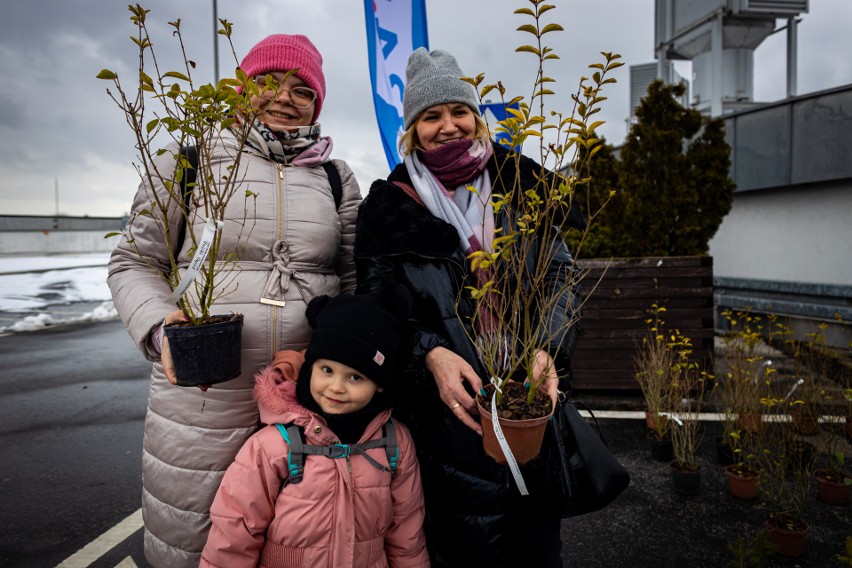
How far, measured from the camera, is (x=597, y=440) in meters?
1.69

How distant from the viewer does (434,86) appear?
186cm

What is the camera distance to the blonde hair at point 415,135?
1.94 meters

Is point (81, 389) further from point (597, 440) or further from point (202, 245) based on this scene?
point (597, 440)

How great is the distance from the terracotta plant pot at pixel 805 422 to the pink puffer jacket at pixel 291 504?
3.88 meters

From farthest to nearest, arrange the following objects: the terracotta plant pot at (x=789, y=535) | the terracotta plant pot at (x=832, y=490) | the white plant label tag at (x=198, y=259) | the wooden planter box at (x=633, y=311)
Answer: the wooden planter box at (x=633, y=311)
the terracotta plant pot at (x=832, y=490)
the terracotta plant pot at (x=789, y=535)
the white plant label tag at (x=198, y=259)

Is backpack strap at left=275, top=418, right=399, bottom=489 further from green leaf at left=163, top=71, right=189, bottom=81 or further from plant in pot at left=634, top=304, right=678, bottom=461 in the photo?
plant in pot at left=634, top=304, right=678, bottom=461

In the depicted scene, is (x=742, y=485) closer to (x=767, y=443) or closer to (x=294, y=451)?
(x=767, y=443)

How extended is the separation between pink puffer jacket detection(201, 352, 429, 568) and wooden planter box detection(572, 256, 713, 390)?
→ 13.9 ft

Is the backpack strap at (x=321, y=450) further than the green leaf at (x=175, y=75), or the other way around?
the backpack strap at (x=321, y=450)

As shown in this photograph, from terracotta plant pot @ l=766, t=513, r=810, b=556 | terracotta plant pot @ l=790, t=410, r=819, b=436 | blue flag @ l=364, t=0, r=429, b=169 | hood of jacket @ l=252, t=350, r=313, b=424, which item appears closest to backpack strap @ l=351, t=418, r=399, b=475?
hood of jacket @ l=252, t=350, r=313, b=424

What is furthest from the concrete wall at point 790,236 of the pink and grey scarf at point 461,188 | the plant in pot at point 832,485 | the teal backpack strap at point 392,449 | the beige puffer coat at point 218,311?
the beige puffer coat at point 218,311

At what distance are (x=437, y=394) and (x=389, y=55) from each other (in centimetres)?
405

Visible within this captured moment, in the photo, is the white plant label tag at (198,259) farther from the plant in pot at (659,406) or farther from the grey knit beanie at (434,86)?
the plant in pot at (659,406)

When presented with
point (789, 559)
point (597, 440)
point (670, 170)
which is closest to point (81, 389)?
point (597, 440)
